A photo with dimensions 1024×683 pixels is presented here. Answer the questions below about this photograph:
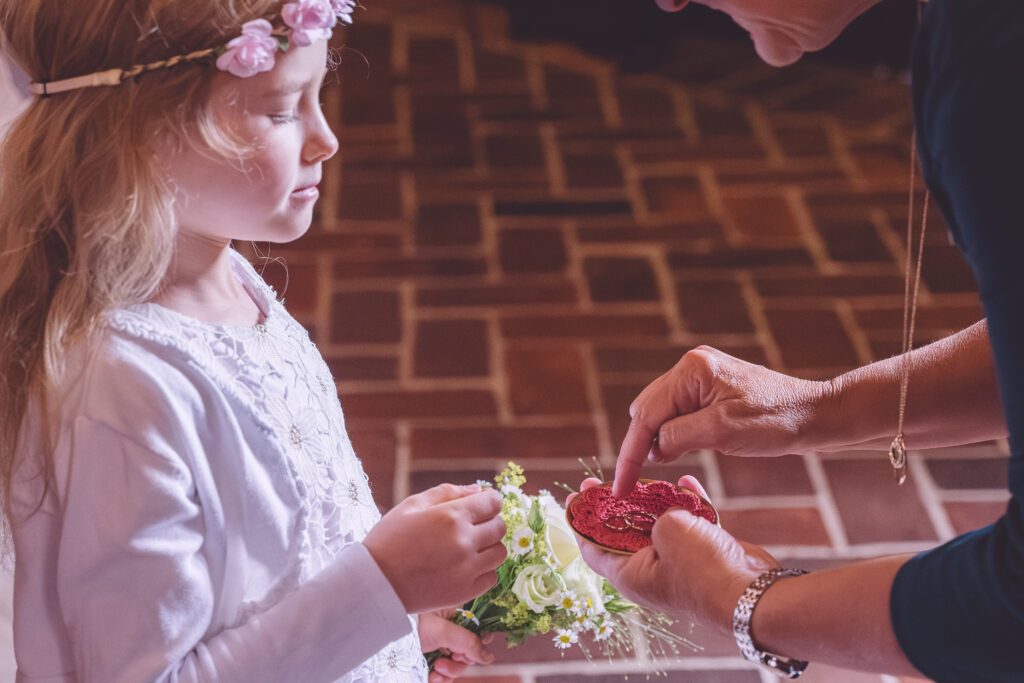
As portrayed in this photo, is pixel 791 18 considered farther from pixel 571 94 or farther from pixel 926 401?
pixel 571 94

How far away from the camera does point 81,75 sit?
3.69ft

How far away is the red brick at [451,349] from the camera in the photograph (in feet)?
10.6

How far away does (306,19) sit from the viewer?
1.13m

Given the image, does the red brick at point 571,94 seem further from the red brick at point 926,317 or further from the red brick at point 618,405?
the red brick at point 618,405

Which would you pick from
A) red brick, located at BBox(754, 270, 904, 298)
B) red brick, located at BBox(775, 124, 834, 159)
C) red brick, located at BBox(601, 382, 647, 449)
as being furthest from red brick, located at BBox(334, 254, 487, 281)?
red brick, located at BBox(775, 124, 834, 159)

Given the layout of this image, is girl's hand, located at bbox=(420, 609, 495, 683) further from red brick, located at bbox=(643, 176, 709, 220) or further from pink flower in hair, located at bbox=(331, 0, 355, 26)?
red brick, located at bbox=(643, 176, 709, 220)

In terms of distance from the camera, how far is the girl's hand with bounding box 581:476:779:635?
1210 mm

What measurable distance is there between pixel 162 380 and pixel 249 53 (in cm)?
31

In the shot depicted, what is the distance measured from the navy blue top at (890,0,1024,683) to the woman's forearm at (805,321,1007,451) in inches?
14.2

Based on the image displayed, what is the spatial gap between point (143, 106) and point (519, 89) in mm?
3627

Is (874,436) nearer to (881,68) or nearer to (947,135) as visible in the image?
(947,135)

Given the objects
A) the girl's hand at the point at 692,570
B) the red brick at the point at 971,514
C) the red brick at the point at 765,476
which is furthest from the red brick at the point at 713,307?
the girl's hand at the point at 692,570

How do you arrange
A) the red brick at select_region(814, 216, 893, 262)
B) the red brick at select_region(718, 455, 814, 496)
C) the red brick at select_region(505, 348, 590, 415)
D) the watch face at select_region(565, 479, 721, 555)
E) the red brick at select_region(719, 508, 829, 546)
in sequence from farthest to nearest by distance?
1. the red brick at select_region(814, 216, 893, 262)
2. the red brick at select_region(505, 348, 590, 415)
3. the red brick at select_region(718, 455, 814, 496)
4. the red brick at select_region(719, 508, 829, 546)
5. the watch face at select_region(565, 479, 721, 555)

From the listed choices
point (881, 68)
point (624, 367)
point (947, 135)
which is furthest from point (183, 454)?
point (881, 68)
